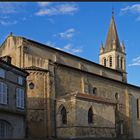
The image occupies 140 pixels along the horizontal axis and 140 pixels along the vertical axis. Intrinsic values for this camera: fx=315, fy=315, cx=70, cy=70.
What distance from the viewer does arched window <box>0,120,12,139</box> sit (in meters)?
21.4

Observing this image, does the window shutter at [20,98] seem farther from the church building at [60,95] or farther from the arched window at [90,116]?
the arched window at [90,116]

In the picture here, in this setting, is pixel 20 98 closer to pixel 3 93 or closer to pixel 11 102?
pixel 11 102

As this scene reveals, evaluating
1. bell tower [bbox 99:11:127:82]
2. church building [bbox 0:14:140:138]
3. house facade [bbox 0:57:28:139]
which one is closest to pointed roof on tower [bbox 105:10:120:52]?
bell tower [bbox 99:11:127:82]

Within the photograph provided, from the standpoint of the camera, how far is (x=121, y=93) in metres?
47.9

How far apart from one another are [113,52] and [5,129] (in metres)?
46.5

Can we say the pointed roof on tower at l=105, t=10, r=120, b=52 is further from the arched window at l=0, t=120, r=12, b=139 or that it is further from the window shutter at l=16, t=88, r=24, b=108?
the arched window at l=0, t=120, r=12, b=139

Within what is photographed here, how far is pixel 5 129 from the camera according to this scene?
21969 mm

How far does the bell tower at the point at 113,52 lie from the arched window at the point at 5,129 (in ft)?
145

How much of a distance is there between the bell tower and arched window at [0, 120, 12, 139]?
44.3m

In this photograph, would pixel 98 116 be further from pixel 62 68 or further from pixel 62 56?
pixel 62 56

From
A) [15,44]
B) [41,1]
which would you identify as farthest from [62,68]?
[41,1]

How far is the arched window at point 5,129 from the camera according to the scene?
2139cm

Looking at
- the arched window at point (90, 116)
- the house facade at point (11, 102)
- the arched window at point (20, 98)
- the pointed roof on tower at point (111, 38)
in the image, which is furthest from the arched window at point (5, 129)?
the pointed roof on tower at point (111, 38)

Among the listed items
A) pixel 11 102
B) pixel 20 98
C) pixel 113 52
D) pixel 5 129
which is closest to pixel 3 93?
pixel 11 102
